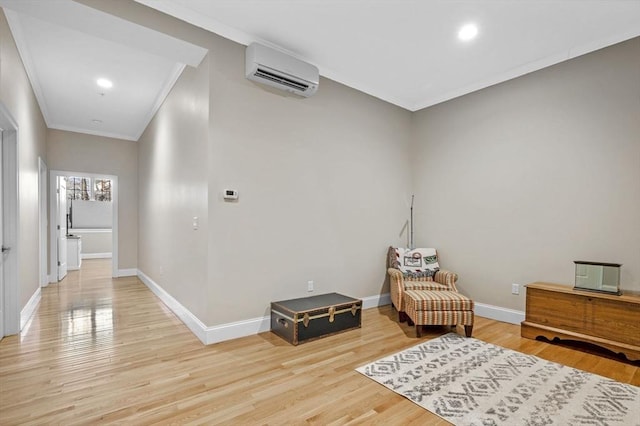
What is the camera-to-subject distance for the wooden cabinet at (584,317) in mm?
2734

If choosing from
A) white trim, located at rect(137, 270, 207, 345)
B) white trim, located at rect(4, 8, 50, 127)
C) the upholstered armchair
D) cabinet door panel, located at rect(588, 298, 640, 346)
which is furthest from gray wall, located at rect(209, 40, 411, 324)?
cabinet door panel, located at rect(588, 298, 640, 346)

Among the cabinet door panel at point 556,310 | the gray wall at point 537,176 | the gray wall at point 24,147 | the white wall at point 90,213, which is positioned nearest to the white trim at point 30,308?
the gray wall at point 24,147

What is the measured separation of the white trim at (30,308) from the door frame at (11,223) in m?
0.25

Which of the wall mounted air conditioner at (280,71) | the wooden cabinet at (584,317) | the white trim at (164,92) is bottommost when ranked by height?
the wooden cabinet at (584,317)

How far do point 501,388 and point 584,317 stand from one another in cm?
144

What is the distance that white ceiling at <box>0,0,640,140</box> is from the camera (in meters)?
2.67

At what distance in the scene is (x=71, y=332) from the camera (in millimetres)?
3314

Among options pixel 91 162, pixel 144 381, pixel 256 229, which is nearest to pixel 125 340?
pixel 144 381

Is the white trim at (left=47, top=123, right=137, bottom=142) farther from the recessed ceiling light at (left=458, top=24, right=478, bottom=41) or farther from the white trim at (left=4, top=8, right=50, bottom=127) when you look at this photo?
the recessed ceiling light at (left=458, top=24, right=478, bottom=41)

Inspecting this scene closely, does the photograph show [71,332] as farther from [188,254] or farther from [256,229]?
[256,229]

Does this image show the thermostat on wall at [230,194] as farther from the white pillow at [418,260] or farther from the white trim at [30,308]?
the white trim at [30,308]

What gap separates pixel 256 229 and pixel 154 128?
338cm

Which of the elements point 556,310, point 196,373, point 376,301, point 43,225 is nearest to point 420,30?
point 556,310

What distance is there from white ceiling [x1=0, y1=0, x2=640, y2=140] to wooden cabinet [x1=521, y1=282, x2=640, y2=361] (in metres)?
2.50
